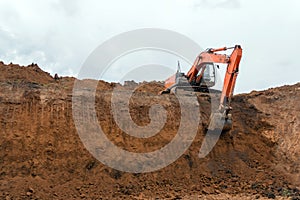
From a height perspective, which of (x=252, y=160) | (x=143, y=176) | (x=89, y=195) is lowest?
(x=89, y=195)

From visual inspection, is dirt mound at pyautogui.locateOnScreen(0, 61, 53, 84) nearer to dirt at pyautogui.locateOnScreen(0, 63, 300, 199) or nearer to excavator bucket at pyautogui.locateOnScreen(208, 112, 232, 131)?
dirt at pyautogui.locateOnScreen(0, 63, 300, 199)

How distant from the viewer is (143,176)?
538 inches

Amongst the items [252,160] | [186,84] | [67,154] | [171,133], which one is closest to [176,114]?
[171,133]

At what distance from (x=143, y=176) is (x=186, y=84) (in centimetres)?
641

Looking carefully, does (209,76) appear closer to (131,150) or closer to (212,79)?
(212,79)

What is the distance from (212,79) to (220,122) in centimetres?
374

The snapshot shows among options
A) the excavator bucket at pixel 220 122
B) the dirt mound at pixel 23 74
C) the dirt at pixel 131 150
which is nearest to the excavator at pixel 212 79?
the excavator bucket at pixel 220 122

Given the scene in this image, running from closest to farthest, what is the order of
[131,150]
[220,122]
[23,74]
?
[131,150] < [220,122] < [23,74]

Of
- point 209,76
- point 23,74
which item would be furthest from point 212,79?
point 23,74

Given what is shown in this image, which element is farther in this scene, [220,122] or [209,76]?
[209,76]

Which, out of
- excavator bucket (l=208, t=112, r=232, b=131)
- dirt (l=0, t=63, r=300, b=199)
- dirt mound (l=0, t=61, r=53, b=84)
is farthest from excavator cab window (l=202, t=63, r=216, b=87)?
dirt mound (l=0, t=61, r=53, b=84)

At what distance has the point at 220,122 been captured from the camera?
598 inches

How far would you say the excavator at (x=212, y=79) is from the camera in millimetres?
14516

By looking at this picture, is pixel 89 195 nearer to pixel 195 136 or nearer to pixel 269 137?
pixel 195 136
